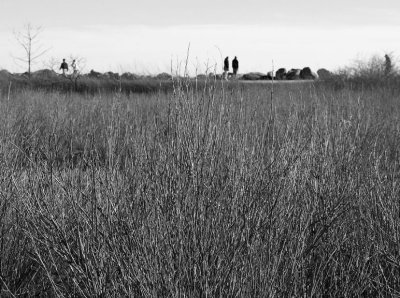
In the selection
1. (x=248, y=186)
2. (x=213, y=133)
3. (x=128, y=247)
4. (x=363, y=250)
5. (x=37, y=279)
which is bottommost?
(x=37, y=279)

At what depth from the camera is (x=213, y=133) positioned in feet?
10.5

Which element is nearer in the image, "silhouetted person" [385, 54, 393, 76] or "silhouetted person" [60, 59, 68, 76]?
"silhouetted person" [385, 54, 393, 76]

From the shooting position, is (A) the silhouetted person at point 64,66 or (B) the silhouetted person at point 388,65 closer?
(B) the silhouetted person at point 388,65

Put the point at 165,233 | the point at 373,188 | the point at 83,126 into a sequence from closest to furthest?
the point at 165,233
the point at 373,188
the point at 83,126

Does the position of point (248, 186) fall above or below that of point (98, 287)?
above

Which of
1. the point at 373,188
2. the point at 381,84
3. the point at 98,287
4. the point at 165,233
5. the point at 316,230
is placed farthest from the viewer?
the point at 381,84

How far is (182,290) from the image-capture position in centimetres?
290

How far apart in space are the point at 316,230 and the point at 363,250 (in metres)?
0.39

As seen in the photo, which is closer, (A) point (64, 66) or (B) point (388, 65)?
(B) point (388, 65)

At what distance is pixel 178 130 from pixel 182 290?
2.86 ft

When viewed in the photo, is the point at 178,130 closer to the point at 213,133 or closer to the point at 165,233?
the point at 213,133

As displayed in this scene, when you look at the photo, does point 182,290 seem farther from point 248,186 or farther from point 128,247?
point 248,186

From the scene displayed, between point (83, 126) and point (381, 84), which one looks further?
point (381, 84)

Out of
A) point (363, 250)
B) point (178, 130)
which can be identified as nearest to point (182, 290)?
point (178, 130)
